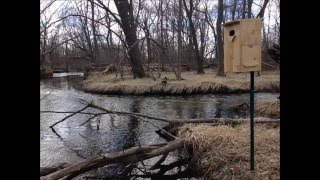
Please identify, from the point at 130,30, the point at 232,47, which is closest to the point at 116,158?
the point at 232,47

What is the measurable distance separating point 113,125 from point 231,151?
4.28m

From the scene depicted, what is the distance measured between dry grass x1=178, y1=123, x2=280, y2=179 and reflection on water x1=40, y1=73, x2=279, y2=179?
627 millimetres

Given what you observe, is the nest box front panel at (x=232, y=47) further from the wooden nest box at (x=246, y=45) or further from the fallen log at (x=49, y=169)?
the fallen log at (x=49, y=169)

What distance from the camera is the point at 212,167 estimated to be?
4.68 m

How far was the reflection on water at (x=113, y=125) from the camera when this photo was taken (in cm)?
614

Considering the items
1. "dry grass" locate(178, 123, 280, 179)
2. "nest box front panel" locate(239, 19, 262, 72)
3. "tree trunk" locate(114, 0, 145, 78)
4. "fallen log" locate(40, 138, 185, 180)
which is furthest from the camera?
"tree trunk" locate(114, 0, 145, 78)

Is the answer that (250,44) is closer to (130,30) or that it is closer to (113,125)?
(113,125)

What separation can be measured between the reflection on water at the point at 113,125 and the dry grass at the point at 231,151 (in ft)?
2.06

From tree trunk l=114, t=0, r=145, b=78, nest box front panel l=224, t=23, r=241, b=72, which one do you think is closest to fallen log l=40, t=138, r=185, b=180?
nest box front panel l=224, t=23, r=241, b=72

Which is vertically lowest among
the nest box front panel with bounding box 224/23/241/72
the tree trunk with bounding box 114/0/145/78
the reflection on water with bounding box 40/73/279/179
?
the reflection on water with bounding box 40/73/279/179

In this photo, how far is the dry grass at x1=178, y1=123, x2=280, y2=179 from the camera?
4.24 metres

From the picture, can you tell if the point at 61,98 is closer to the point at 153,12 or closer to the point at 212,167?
the point at 212,167

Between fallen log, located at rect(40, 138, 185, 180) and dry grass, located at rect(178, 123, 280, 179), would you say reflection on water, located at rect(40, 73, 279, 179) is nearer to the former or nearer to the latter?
fallen log, located at rect(40, 138, 185, 180)

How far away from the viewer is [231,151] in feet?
16.1
